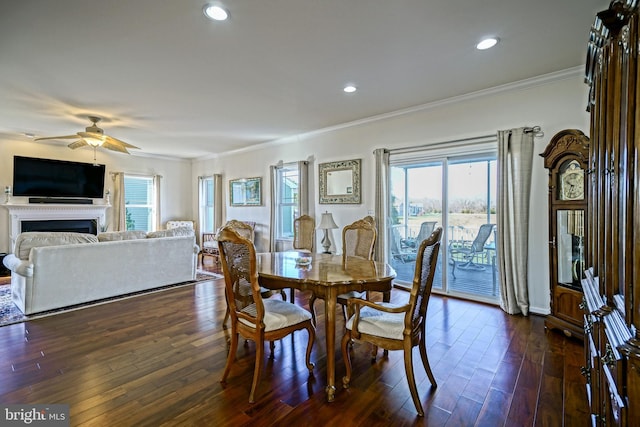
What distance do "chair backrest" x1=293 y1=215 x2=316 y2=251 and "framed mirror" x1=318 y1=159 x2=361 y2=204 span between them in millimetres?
492

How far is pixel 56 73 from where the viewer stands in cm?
317

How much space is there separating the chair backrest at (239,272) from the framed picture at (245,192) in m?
4.75

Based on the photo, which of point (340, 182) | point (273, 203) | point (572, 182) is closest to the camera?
point (572, 182)

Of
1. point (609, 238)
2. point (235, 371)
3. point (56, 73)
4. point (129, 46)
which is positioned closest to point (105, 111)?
point (56, 73)

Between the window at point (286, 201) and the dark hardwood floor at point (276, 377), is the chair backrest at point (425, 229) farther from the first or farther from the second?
the window at point (286, 201)

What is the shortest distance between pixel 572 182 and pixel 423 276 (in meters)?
2.12

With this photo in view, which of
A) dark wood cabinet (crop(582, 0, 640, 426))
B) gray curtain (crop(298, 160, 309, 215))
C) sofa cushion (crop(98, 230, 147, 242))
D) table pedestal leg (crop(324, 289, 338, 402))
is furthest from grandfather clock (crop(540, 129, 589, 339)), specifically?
sofa cushion (crop(98, 230, 147, 242))

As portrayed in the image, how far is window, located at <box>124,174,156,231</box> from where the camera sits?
24.8ft

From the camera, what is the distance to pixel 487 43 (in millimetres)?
2643

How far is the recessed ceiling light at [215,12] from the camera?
7.00 ft

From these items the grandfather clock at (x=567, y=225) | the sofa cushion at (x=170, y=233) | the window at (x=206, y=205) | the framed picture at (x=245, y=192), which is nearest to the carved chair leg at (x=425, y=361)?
the grandfather clock at (x=567, y=225)

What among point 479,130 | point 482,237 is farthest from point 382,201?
point 479,130

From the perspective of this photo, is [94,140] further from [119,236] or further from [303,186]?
[303,186]
